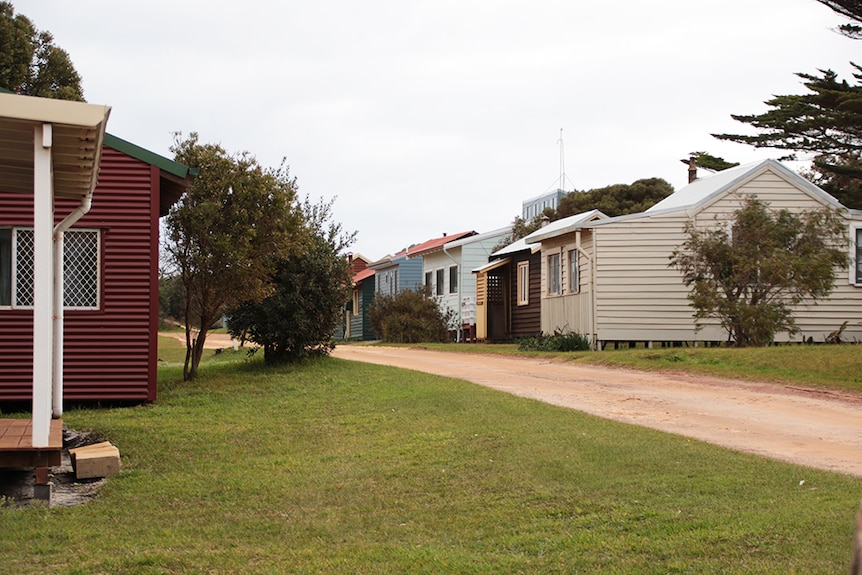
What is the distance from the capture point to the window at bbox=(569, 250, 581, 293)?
26.3m

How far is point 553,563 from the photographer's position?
21.9ft

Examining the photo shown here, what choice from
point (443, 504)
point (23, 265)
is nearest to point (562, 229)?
point (23, 265)

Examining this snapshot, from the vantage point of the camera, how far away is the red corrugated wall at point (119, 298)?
16156 millimetres

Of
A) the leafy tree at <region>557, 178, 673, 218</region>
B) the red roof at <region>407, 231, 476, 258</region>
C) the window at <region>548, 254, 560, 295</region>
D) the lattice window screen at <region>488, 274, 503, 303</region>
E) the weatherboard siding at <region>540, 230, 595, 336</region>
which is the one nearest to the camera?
the weatherboard siding at <region>540, 230, 595, 336</region>

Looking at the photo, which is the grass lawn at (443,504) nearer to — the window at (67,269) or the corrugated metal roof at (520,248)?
the window at (67,269)

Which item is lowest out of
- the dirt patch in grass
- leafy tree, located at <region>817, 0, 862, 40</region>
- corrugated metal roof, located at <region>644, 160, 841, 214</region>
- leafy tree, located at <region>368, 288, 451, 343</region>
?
the dirt patch in grass

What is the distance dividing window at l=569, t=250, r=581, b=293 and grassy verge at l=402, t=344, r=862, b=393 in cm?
448

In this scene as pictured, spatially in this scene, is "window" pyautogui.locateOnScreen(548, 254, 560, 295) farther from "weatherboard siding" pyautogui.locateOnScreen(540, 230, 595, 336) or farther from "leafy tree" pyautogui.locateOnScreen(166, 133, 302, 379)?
"leafy tree" pyautogui.locateOnScreen(166, 133, 302, 379)

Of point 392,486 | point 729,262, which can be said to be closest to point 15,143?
point 392,486

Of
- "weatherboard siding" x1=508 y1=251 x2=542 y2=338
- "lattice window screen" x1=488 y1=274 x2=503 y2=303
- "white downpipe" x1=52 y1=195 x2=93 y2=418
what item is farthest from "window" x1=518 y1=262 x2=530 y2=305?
"white downpipe" x1=52 y1=195 x2=93 y2=418

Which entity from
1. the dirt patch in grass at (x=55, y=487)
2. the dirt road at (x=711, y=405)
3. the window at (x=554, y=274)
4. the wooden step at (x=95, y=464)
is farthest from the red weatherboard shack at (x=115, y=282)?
the window at (x=554, y=274)

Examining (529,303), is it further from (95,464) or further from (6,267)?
(95,464)

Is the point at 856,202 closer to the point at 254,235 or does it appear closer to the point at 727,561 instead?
the point at 254,235

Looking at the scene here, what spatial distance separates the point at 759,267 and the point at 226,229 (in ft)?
35.2
